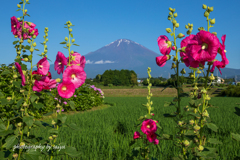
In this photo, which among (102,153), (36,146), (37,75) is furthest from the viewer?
(102,153)

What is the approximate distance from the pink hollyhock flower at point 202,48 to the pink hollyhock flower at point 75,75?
2.45ft

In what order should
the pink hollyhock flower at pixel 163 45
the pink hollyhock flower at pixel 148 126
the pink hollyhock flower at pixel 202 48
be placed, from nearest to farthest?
the pink hollyhock flower at pixel 202 48 → the pink hollyhock flower at pixel 163 45 → the pink hollyhock flower at pixel 148 126

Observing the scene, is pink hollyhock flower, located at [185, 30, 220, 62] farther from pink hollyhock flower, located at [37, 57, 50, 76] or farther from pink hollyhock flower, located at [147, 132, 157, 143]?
pink hollyhock flower, located at [37, 57, 50, 76]

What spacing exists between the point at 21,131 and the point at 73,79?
67 centimetres

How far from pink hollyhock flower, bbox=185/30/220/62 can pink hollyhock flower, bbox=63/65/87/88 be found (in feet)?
2.45

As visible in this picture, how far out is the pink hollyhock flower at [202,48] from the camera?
1051 mm

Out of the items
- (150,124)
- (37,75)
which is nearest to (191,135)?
(150,124)

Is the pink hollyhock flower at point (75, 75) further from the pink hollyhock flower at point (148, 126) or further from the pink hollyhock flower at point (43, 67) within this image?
the pink hollyhock flower at point (148, 126)

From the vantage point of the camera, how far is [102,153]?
9.73 feet

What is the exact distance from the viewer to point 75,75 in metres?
1.33

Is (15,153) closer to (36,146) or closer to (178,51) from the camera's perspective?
(36,146)

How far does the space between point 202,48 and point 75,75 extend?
873 millimetres

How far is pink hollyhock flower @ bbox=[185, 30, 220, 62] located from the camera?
3.45 ft

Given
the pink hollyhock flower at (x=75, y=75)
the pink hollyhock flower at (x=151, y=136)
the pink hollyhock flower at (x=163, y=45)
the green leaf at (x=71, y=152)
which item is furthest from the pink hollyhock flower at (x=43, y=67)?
the pink hollyhock flower at (x=151, y=136)
